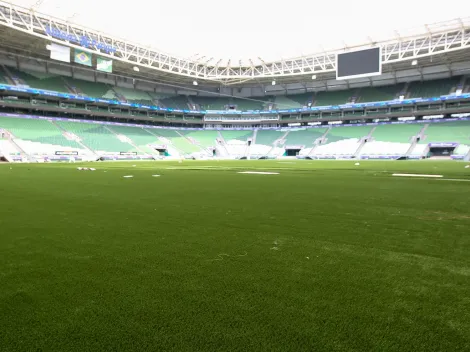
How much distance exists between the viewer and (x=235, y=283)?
201 centimetres

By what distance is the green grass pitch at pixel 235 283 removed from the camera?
55.4 inches

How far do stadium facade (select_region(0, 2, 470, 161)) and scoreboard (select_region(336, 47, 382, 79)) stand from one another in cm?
56

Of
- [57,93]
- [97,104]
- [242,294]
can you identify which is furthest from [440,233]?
[97,104]

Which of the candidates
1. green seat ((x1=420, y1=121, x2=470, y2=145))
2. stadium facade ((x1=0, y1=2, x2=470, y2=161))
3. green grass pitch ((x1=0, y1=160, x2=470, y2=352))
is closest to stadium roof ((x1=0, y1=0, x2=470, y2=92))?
stadium facade ((x1=0, y1=2, x2=470, y2=161))

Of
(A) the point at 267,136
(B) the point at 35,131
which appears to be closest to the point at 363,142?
(A) the point at 267,136

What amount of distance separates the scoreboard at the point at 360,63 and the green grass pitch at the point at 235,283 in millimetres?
28953

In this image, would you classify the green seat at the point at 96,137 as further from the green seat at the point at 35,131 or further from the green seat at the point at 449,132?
the green seat at the point at 449,132

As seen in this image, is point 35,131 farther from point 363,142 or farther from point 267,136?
point 363,142

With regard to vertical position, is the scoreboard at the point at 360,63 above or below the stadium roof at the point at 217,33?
below

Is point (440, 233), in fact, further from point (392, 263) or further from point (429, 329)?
point (429, 329)

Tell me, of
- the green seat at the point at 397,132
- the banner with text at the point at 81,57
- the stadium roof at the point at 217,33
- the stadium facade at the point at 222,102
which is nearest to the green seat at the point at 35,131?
the stadium facade at the point at 222,102

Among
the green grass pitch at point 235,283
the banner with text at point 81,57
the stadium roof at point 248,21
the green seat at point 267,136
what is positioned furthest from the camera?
the green seat at point 267,136

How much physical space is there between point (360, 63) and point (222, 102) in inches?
1452

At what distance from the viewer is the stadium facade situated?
112ft
